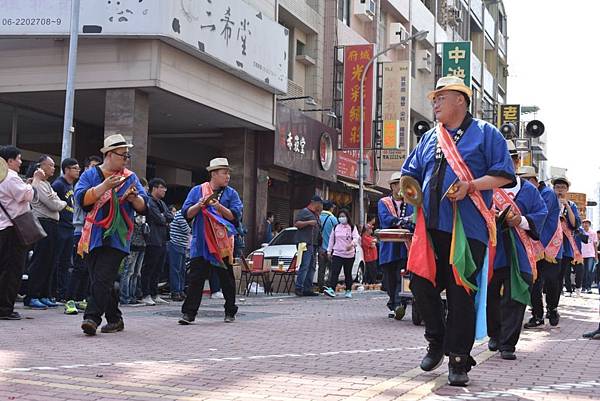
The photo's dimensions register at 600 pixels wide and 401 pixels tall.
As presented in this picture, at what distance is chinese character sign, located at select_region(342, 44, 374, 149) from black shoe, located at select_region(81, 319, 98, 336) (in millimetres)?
21733

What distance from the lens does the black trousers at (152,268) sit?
13.0m

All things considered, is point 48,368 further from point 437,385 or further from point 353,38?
point 353,38

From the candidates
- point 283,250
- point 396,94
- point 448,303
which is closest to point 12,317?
point 448,303

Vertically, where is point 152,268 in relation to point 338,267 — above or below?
below

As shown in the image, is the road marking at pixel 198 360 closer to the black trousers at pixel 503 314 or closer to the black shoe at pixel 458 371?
the black trousers at pixel 503 314

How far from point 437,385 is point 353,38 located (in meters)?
27.3

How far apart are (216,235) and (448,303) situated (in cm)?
455

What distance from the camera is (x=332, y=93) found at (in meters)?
29.9

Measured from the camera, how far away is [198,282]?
9859 millimetres

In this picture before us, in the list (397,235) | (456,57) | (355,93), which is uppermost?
(456,57)

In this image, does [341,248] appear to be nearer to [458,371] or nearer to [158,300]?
[158,300]

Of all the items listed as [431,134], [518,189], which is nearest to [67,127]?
[518,189]

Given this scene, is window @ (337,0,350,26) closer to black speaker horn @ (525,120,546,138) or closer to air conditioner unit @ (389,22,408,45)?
air conditioner unit @ (389,22,408,45)

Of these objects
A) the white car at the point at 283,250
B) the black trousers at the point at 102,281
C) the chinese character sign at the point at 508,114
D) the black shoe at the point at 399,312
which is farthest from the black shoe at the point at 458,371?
the chinese character sign at the point at 508,114
